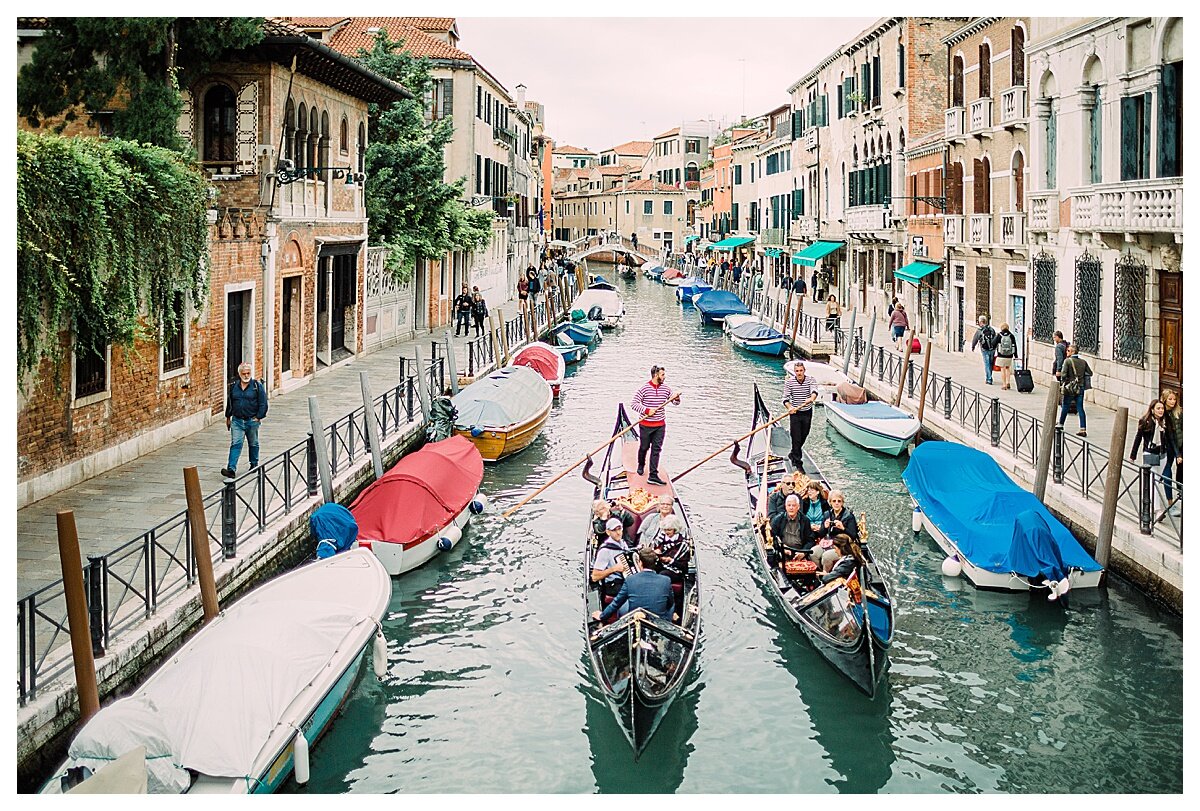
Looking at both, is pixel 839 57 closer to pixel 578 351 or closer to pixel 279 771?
pixel 578 351

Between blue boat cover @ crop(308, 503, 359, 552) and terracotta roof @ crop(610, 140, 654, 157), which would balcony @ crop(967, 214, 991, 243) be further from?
terracotta roof @ crop(610, 140, 654, 157)

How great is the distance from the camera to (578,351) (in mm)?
26406

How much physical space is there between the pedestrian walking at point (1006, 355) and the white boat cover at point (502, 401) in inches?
249

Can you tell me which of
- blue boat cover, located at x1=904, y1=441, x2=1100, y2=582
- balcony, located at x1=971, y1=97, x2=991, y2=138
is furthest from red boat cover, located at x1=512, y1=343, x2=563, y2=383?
blue boat cover, located at x1=904, y1=441, x2=1100, y2=582

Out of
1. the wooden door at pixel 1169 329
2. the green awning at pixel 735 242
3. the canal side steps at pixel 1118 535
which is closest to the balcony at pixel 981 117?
the wooden door at pixel 1169 329

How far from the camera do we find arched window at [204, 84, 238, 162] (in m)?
16.0

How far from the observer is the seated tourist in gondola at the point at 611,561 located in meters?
8.88

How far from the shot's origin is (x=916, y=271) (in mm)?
24594

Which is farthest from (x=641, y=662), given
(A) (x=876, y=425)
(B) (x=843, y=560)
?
(A) (x=876, y=425)

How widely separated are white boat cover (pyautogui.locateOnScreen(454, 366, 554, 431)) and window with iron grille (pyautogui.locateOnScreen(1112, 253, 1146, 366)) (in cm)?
739

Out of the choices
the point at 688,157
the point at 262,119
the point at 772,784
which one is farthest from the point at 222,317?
the point at 688,157

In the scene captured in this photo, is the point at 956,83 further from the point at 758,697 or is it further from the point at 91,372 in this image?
the point at 758,697

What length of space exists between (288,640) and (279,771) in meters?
0.92

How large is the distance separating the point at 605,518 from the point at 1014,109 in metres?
12.3
